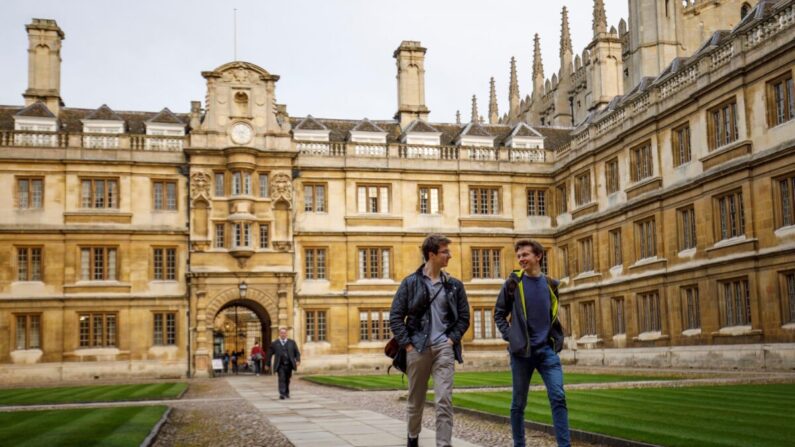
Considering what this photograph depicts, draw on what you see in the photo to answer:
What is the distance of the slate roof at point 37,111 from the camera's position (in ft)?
140

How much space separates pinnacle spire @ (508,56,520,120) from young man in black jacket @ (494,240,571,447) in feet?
235

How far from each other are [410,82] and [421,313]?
1592 inches

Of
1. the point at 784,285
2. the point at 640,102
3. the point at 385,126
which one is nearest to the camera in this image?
the point at 784,285

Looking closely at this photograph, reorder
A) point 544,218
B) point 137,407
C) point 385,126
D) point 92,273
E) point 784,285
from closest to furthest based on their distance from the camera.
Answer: point 137,407 → point 784,285 → point 92,273 → point 544,218 → point 385,126

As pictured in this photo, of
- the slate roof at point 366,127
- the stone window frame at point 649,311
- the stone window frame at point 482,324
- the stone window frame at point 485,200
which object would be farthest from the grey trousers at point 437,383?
the slate roof at point 366,127

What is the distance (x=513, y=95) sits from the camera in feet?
269

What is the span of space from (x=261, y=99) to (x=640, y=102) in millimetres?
17954

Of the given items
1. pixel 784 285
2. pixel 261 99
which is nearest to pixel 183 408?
pixel 784 285

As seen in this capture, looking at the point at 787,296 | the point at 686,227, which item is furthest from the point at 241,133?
the point at 787,296

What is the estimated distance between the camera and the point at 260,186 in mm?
43281

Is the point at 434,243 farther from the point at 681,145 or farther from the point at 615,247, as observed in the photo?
the point at 615,247

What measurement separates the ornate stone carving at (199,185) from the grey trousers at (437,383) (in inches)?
1353

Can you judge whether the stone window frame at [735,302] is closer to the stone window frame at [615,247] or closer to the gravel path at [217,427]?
the stone window frame at [615,247]

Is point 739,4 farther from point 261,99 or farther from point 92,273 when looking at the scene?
point 92,273
